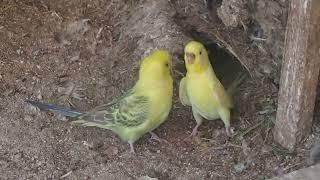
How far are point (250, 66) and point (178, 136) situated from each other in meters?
0.55

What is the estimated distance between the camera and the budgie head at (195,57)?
322cm

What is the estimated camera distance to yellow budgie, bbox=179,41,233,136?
3248 millimetres

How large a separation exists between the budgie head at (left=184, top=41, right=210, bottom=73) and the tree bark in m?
0.39

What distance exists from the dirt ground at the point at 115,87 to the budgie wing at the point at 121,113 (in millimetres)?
130

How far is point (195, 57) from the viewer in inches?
128

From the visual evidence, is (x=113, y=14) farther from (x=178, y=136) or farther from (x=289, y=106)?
(x=289, y=106)

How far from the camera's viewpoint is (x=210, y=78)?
3.32 m

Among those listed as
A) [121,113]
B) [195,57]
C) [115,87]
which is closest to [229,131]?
[195,57]

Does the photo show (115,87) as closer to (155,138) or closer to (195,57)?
(155,138)

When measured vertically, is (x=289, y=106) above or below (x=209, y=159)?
above

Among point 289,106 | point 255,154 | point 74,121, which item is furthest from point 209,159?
point 74,121

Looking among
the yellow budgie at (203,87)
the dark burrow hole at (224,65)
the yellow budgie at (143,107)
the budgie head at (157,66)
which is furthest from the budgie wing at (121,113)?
the dark burrow hole at (224,65)

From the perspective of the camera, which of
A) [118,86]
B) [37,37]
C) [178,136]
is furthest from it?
[37,37]

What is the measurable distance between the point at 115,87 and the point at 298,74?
3.72 feet
